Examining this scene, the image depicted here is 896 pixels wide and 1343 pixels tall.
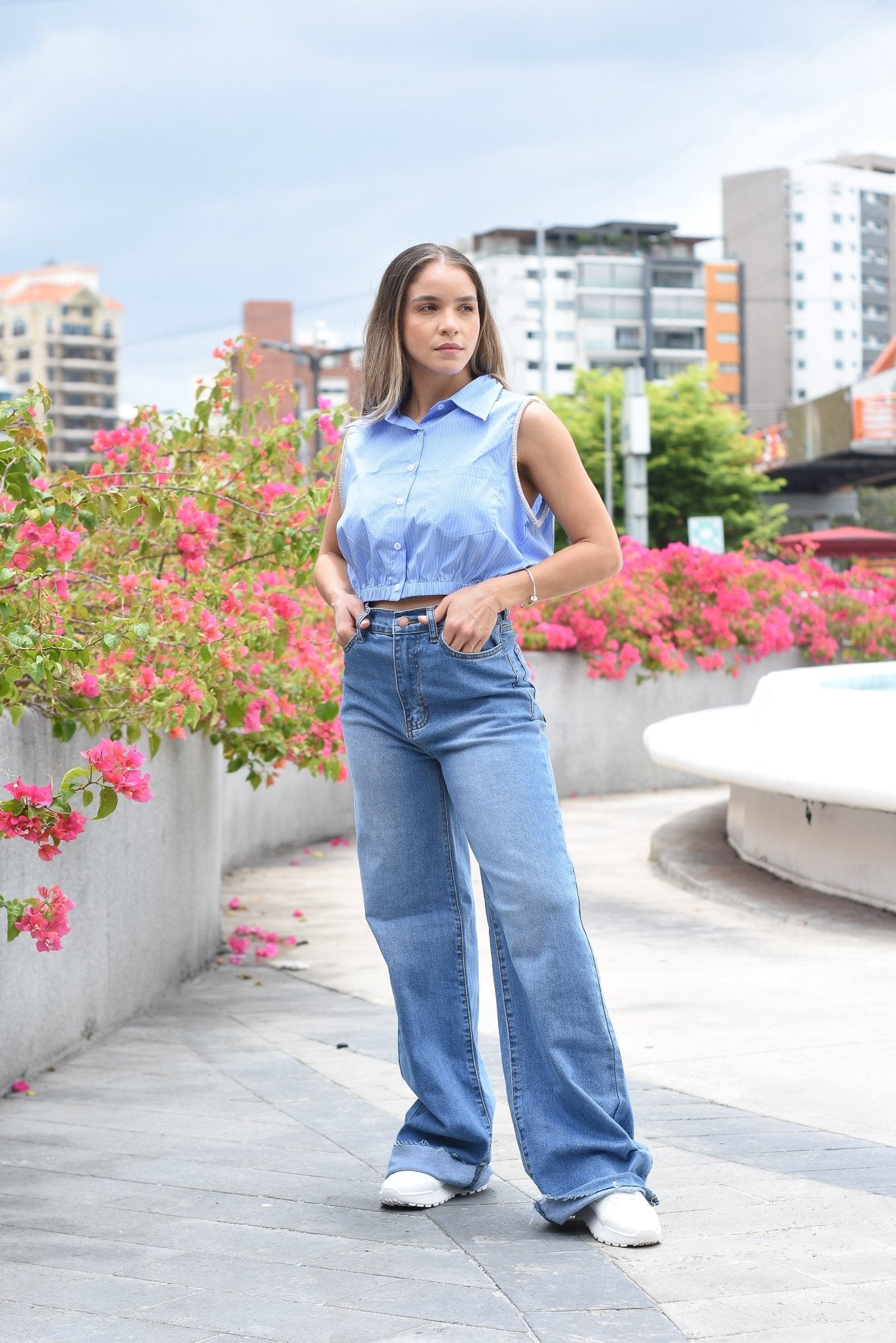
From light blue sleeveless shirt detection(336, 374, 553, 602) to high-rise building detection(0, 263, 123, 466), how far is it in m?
173

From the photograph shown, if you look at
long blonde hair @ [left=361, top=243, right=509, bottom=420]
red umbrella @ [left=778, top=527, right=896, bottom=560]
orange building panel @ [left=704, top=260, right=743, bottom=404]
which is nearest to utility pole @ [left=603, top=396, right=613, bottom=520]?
red umbrella @ [left=778, top=527, right=896, bottom=560]

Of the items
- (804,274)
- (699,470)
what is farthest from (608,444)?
(804,274)

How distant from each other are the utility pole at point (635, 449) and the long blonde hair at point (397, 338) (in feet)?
48.1

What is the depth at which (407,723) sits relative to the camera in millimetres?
3082

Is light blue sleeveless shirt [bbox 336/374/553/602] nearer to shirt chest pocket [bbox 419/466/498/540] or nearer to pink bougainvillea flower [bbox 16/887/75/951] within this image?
shirt chest pocket [bbox 419/466/498/540]

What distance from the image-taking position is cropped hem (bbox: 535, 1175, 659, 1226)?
117 inches

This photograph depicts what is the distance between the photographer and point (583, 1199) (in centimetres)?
298

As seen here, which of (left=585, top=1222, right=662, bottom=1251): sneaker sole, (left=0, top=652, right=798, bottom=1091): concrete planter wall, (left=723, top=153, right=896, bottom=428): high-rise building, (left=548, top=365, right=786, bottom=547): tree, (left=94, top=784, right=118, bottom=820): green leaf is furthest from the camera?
(left=723, top=153, right=896, bottom=428): high-rise building

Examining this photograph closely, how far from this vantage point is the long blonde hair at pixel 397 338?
3.16 meters

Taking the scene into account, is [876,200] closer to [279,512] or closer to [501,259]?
[501,259]

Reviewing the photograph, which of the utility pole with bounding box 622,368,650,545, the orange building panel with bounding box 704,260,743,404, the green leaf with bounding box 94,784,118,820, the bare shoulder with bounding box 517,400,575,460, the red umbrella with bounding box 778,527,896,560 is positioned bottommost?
the green leaf with bounding box 94,784,118,820

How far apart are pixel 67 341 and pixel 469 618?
17851 centimetres

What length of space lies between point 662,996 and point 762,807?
8.69ft

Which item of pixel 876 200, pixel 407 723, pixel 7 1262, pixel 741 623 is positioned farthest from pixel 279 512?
pixel 876 200
